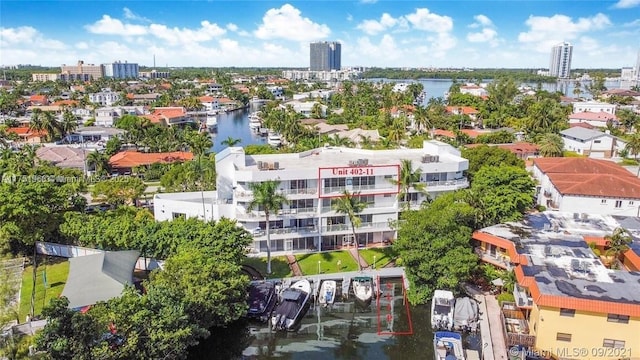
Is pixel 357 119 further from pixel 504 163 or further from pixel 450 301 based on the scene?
pixel 450 301

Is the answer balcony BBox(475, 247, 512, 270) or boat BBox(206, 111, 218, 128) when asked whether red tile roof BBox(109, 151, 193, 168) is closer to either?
balcony BBox(475, 247, 512, 270)

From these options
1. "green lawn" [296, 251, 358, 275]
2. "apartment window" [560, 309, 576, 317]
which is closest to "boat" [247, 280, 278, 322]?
"green lawn" [296, 251, 358, 275]

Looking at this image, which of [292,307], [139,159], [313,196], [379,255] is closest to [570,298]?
[292,307]

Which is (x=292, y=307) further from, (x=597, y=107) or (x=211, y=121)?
(x=597, y=107)

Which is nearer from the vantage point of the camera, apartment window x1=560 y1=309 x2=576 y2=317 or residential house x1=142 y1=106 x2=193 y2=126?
apartment window x1=560 y1=309 x2=576 y2=317

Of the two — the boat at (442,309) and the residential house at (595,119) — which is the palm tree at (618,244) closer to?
the boat at (442,309)

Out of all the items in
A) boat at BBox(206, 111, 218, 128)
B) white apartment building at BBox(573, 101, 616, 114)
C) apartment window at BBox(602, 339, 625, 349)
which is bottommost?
apartment window at BBox(602, 339, 625, 349)

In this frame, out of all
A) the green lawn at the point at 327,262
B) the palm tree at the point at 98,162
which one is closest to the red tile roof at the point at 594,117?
A: the green lawn at the point at 327,262
